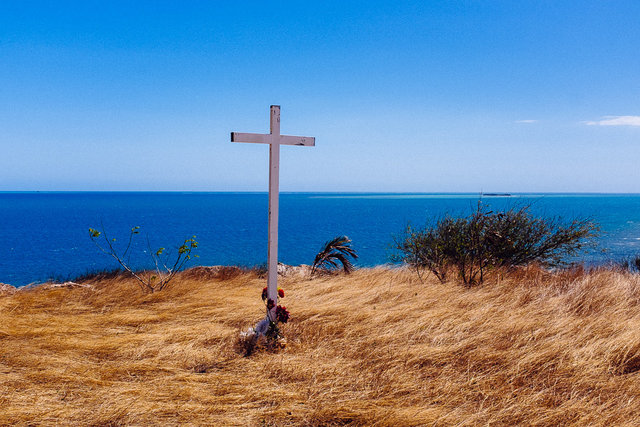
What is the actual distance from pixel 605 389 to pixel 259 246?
36.5 metres

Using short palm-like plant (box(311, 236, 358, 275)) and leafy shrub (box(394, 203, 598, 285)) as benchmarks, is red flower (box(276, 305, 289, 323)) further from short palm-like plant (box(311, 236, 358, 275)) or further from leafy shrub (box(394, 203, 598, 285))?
short palm-like plant (box(311, 236, 358, 275))

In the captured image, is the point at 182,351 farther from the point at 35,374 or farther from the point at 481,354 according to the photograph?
the point at 481,354

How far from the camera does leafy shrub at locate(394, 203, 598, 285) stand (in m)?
8.88

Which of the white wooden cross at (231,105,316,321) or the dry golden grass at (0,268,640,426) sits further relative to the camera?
the white wooden cross at (231,105,316,321)

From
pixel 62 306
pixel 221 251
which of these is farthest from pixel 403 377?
pixel 221 251

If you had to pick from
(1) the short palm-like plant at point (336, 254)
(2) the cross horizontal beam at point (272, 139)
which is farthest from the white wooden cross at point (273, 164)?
(1) the short palm-like plant at point (336, 254)

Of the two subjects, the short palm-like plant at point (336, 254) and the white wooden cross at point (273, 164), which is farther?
the short palm-like plant at point (336, 254)

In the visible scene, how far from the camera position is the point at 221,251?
36156 mm

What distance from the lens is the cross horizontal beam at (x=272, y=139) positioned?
4848 millimetres

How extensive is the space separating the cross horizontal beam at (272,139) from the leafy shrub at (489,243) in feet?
15.3

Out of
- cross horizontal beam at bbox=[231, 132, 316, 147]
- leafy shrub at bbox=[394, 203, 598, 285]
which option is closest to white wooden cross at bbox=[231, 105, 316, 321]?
cross horizontal beam at bbox=[231, 132, 316, 147]

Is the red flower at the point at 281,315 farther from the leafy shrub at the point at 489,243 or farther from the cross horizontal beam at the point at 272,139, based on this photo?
the leafy shrub at the point at 489,243

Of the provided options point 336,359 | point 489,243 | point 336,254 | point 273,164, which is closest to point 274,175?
point 273,164

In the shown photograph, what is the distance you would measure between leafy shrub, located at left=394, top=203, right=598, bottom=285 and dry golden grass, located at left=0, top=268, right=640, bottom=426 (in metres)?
1.66
